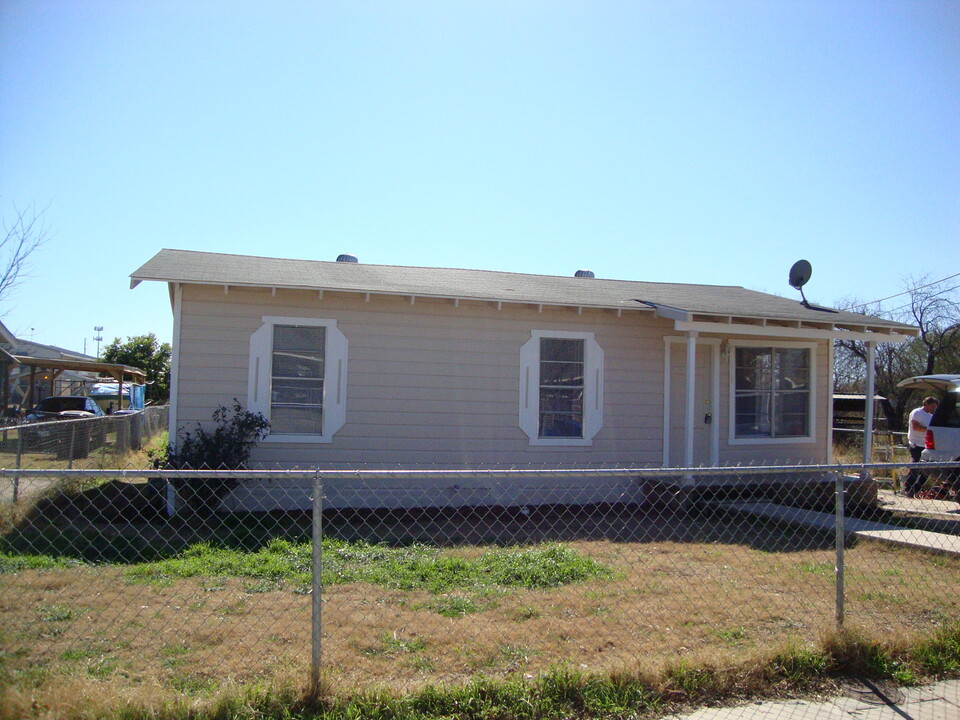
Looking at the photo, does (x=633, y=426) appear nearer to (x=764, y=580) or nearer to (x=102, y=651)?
(x=764, y=580)

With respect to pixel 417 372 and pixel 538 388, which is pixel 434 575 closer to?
pixel 417 372

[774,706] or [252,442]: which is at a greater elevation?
[252,442]

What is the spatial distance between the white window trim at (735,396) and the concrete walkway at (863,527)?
4.71 ft

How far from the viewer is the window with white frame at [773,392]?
11.4m

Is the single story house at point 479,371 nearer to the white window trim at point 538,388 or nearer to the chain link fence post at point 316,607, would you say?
the white window trim at point 538,388

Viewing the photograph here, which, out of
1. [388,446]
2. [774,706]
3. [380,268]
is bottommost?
[774,706]

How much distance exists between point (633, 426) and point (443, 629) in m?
6.54

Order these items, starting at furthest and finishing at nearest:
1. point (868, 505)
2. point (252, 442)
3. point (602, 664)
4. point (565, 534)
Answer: point (868, 505) → point (252, 442) → point (565, 534) → point (602, 664)

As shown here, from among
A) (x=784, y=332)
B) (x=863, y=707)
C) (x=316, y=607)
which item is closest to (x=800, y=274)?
(x=784, y=332)

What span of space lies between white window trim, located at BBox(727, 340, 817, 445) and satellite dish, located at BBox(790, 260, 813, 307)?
3.20 feet

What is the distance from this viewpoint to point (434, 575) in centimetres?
606

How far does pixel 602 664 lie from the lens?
4.13 m

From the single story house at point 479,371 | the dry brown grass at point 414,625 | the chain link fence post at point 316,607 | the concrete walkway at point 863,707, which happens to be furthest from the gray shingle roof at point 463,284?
the concrete walkway at point 863,707

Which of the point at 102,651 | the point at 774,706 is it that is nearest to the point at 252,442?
the point at 102,651
